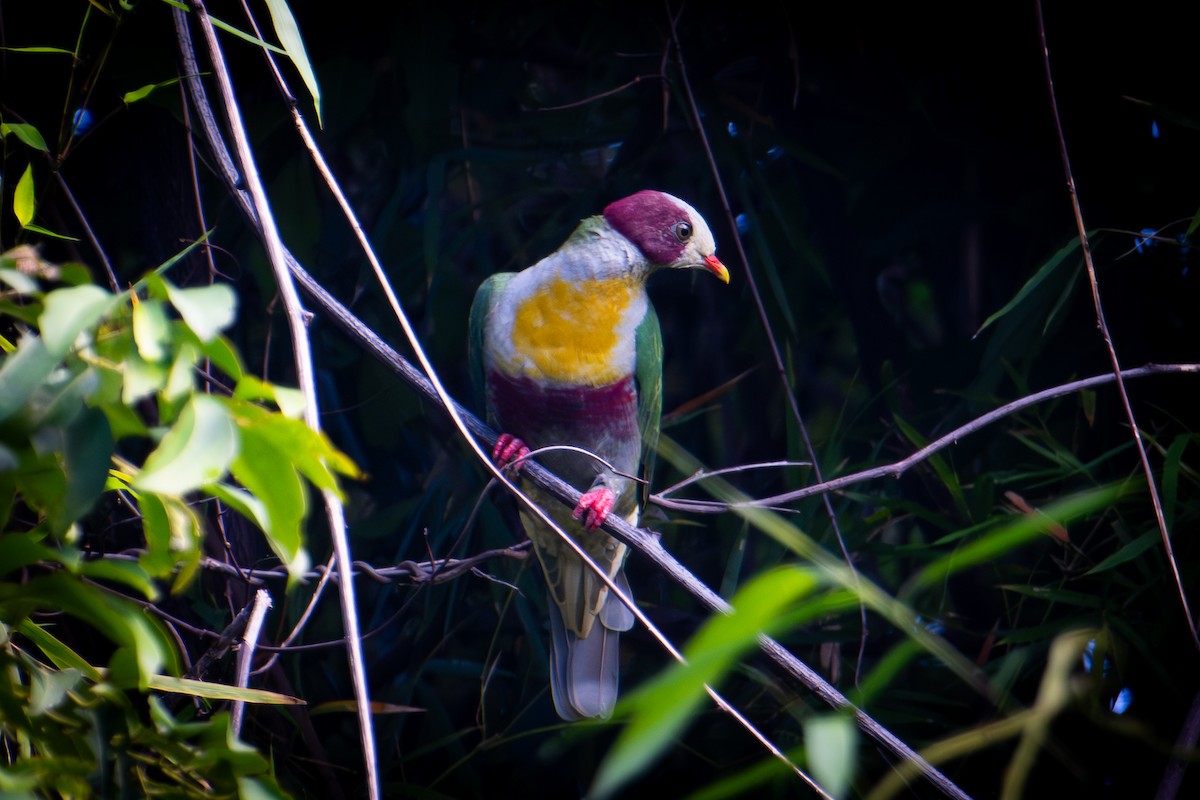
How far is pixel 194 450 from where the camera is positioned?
16.9 inches

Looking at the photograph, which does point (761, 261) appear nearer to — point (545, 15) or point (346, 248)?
point (545, 15)

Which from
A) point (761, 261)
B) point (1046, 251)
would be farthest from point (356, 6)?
point (1046, 251)

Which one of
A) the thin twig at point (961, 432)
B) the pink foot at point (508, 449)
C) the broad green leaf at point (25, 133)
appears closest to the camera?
the broad green leaf at point (25, 133)

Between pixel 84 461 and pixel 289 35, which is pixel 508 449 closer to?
pixel 289 35

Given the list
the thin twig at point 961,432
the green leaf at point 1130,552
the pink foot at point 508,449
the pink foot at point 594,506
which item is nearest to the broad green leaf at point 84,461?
the thin twig at point 961,432

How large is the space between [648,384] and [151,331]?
4.20 ft

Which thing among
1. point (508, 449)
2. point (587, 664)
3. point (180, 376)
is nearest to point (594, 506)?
point (508, 449)

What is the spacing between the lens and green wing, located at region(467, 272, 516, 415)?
5.58 ft

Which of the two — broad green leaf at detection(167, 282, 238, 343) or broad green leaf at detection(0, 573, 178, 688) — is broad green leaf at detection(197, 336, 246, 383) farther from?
broad green leaf at detection(0, 573, 178, 688)

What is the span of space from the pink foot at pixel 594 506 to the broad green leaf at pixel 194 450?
881mm

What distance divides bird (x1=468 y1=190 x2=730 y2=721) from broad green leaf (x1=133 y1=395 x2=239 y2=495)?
1155 mm

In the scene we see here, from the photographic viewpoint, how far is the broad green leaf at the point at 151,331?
0.46m

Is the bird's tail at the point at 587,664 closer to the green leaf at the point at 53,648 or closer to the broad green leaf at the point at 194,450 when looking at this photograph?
the green leaf at the point at 53,648

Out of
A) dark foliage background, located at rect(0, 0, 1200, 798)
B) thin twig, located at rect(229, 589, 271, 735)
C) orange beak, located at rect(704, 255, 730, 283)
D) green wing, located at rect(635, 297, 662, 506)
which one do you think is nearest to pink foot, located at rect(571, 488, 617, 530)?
green wing, located at rect(635, 297, 662, 506)
